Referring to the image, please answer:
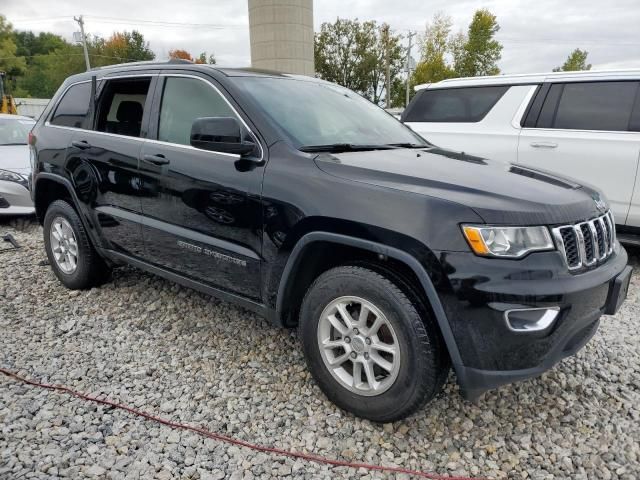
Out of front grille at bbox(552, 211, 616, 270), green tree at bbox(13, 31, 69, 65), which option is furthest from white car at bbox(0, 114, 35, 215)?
green tree at bbox(13, 31, 69, 65)

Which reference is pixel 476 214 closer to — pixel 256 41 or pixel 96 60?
pixel 256 41

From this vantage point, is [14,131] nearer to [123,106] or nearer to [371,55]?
[123,106]

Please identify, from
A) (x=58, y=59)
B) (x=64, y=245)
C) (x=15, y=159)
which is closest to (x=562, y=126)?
(x=64, y=245)

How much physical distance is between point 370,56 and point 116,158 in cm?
4049

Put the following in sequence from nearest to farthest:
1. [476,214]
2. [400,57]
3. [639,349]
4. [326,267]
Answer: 1. [476,214]
2. [326,267]
3. [639,349]
4. [400,57]

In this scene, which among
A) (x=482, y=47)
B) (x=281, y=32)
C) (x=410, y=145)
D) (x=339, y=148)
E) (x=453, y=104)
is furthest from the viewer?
(x=482, y=47)

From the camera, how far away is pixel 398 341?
2.24 metres

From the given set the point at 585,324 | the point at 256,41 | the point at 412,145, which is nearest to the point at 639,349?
the point at 585,324

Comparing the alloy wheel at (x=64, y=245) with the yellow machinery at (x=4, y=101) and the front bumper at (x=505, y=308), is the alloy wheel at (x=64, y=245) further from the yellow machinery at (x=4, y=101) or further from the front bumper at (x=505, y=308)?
the yellow machinery at (x=4, y=101)

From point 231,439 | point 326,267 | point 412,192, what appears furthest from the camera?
point 326,267

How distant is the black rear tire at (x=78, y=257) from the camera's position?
155 inches

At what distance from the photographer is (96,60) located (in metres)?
61.6

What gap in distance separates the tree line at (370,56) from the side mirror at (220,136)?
20784mm

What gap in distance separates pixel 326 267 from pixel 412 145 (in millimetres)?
1140
